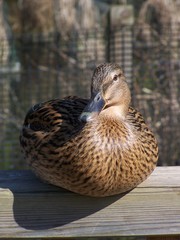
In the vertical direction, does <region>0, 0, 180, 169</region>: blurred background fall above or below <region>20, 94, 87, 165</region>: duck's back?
below

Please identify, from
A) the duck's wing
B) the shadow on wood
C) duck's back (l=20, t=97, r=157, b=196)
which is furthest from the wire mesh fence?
the shadow on wood

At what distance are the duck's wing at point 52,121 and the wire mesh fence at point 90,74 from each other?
3426 millimetres

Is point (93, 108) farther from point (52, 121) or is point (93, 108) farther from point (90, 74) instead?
point (90, 74)

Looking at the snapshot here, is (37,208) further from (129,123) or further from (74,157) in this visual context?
(129,123)

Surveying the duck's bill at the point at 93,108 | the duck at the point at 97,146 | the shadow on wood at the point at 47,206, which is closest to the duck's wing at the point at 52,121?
the duck at the point at 97,146

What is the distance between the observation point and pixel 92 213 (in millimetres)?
2471

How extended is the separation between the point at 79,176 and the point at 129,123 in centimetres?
37

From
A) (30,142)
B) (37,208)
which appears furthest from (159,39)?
(37,208)

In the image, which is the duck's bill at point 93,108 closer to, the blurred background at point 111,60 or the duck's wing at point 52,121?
the duck's wing at point 52,121

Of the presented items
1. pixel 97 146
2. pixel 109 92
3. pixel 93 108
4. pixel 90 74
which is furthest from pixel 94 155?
pixel 90 74

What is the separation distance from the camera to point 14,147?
278 inches

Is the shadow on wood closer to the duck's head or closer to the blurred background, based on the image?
the duck's head

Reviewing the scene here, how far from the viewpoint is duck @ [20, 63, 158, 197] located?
2.51m

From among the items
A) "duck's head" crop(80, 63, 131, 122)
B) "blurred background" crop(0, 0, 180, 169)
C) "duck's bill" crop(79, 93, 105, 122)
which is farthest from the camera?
"blurred background" crop(0, 0, 180, 169)
